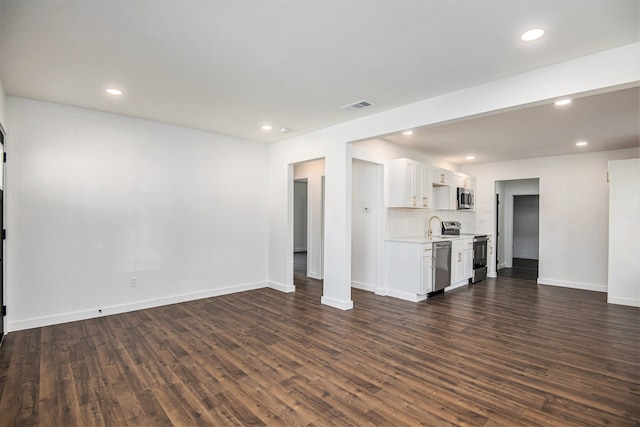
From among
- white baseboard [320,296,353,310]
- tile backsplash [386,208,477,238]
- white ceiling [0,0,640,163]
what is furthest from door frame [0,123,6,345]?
tile backsplash [386,208,477,238]

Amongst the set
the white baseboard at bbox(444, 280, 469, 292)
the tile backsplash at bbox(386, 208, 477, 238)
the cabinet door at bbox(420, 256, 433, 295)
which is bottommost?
the white baseboard at bbox(444, 280, 469, 292)

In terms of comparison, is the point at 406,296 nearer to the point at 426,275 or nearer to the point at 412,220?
the point at 426,275

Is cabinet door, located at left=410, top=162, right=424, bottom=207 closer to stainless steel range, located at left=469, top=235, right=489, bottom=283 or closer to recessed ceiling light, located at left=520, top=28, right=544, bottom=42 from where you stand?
stainless steel range, located at left=469, top=235, right=489, bottom=283

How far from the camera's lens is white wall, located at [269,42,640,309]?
105 inches

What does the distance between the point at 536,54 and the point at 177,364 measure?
4.22 meters

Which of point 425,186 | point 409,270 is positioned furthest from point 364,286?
point 425,186

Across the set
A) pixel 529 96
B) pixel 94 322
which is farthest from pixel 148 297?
pixel 529 96

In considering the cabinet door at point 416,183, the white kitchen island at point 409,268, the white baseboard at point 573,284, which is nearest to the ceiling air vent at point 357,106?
the cabinet door at point 416,183

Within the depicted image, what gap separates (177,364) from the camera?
2.92 m

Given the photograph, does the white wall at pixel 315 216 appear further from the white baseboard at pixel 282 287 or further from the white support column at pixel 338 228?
the white support column at pixel 338 228

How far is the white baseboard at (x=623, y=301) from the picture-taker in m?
5.08

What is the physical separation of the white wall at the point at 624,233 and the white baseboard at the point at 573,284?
3.19 ft

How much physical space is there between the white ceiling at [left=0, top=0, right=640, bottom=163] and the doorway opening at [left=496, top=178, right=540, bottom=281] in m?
5.06

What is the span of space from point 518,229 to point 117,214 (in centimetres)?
1222
